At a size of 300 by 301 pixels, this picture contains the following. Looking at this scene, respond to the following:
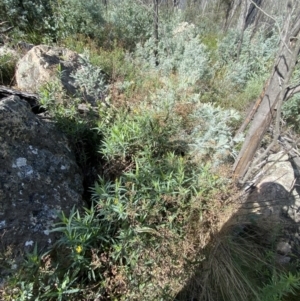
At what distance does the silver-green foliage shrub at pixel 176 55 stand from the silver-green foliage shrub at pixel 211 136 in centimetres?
146

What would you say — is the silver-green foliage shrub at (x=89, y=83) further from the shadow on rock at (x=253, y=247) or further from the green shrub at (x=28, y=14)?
the green shrub at (x=28, y=14)

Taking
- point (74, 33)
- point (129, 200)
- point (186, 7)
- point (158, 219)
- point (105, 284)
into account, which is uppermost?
point (186, 7)

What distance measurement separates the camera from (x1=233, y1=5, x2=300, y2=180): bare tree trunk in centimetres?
167

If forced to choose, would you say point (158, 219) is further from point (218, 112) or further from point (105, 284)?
point (218, 112)

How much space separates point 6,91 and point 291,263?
3.13 metres

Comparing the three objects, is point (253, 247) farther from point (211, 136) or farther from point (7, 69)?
point (7, 69)

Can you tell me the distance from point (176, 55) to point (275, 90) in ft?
9.70

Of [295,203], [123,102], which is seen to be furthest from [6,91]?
[295,203]

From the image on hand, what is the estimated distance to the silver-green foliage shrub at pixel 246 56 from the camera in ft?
14.4

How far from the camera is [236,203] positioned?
6.31 feet

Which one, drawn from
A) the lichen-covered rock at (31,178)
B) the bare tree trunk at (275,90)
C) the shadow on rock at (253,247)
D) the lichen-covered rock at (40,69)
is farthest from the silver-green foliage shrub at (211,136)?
the lichen-covered rock at (40,69)

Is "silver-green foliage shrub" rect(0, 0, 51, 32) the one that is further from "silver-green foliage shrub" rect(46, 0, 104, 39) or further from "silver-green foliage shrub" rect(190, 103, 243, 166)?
"silver-green foliage shrub" rect(190, 103, 243, 166)

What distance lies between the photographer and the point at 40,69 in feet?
9.18

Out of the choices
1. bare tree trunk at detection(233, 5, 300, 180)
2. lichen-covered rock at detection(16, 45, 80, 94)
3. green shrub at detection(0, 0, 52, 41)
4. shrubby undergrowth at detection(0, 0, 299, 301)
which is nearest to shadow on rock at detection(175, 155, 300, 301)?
shrubby undergrowth at detection(0, 0, 299, 301)
